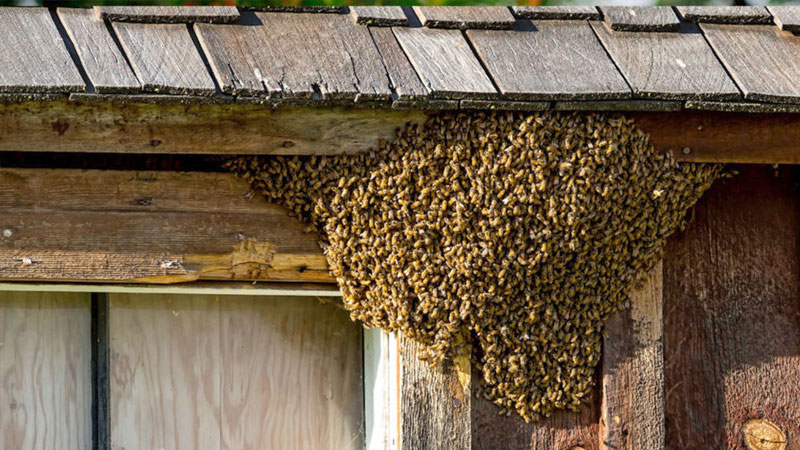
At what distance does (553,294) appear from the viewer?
12.3ft

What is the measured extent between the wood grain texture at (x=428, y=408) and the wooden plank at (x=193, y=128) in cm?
74

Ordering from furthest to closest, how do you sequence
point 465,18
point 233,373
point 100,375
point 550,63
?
1. point 233,373
2. point 100,375
3. point 465,18
4. point 550,63

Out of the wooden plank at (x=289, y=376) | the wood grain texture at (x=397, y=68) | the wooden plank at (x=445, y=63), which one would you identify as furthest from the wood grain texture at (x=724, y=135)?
the wooden plank at (x=289, y=376)

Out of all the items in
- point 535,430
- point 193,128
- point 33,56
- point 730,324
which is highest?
point 33,56

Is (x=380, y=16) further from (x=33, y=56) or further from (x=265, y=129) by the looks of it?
(x=33, y=56)

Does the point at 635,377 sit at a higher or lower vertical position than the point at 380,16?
lower

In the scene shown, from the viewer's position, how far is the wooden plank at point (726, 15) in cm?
393

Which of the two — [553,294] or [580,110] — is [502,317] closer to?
[553,294]

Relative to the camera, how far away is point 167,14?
11.7 feet

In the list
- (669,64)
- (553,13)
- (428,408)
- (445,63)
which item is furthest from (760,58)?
(428,408)

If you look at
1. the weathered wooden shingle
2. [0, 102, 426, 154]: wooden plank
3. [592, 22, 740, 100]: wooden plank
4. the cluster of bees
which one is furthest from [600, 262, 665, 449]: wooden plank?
the weathered wooden shingle

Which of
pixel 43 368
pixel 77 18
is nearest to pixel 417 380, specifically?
pixel 43 368

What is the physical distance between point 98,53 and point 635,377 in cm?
214

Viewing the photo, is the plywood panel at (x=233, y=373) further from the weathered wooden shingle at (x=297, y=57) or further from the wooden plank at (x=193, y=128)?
the weathered wooden shingle at (x=297, y=57)
